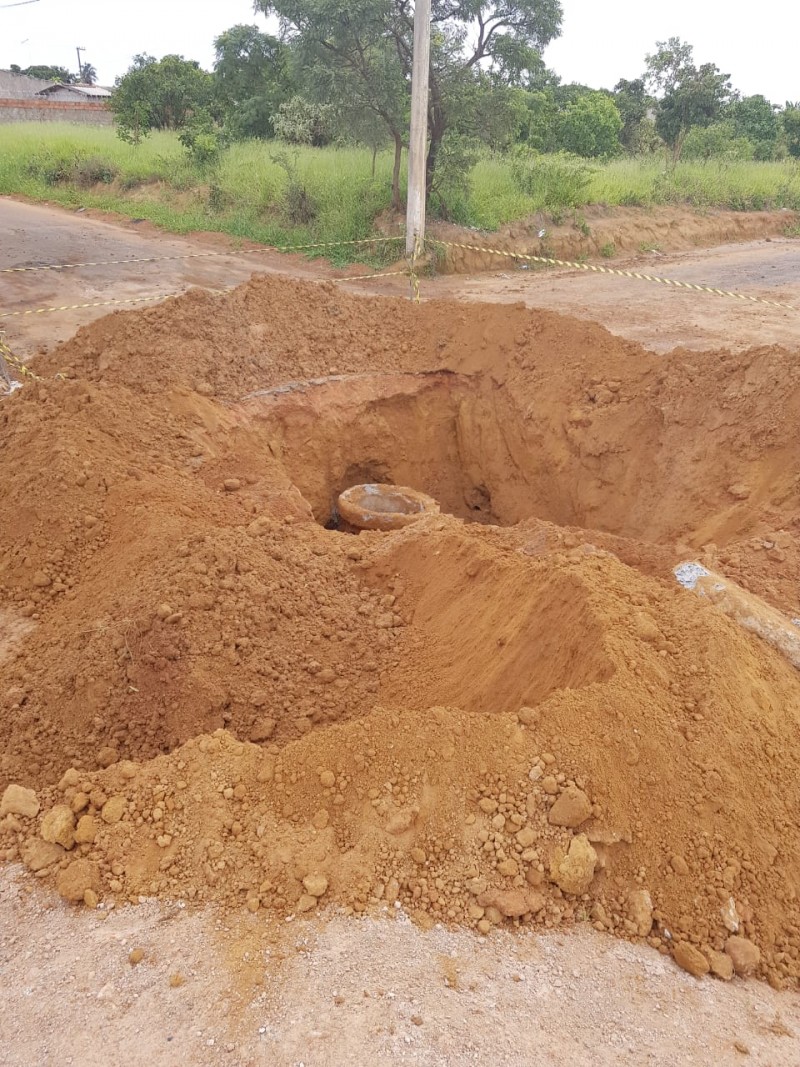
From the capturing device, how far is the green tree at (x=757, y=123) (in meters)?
23.2

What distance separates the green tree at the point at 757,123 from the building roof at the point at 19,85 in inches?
1285

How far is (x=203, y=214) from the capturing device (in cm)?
1571

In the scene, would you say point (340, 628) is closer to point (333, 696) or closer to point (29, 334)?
point (333, 696)

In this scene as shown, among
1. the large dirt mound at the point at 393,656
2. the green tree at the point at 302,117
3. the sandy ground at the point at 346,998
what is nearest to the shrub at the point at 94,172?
the green tree at the point at 302,117

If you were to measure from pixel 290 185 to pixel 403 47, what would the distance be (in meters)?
3.39

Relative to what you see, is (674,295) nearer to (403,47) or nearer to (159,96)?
(403,47)

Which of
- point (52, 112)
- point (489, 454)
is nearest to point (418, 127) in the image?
point (489, 454)

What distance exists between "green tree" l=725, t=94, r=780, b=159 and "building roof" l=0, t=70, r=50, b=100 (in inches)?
1285

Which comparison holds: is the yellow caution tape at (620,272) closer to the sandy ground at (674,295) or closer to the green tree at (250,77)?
the sandy ground at (674,295)

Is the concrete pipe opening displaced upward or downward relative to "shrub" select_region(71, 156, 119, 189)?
downward

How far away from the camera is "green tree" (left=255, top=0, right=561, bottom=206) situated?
39.8 feet

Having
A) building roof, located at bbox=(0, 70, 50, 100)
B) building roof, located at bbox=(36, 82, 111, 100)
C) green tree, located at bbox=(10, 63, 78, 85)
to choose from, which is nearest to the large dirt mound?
building roof, located at bbox=(36, 82, 111, 100)

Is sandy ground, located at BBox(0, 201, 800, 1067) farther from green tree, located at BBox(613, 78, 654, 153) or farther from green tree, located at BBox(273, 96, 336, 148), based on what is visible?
green tree, located at BBox(613, 78, 654, 153)

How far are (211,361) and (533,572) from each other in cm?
413
